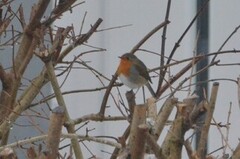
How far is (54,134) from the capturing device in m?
1.00

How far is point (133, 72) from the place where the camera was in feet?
8.81

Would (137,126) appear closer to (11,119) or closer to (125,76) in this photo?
(11,119)

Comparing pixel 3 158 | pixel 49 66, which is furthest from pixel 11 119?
pixel 3 158

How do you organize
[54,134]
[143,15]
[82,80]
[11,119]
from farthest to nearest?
[82,80] < [143,15] < [11,119] < [54,134]

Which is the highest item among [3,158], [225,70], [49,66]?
[225,70]

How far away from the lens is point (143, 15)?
4.23m

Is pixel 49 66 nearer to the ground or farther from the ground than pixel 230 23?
nearer to the ground

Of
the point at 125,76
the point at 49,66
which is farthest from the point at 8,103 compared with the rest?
the point at 125,76

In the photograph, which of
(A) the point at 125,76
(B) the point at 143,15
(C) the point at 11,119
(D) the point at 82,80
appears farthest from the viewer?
(D) the point at 82,80

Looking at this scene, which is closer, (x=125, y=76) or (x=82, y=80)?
(x=125, y=76)

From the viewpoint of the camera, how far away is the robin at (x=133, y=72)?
2.69 m

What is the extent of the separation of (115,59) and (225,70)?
933 mm

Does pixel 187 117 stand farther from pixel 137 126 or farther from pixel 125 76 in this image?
pixel 125 76

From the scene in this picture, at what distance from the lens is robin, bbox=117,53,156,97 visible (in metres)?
2.69
